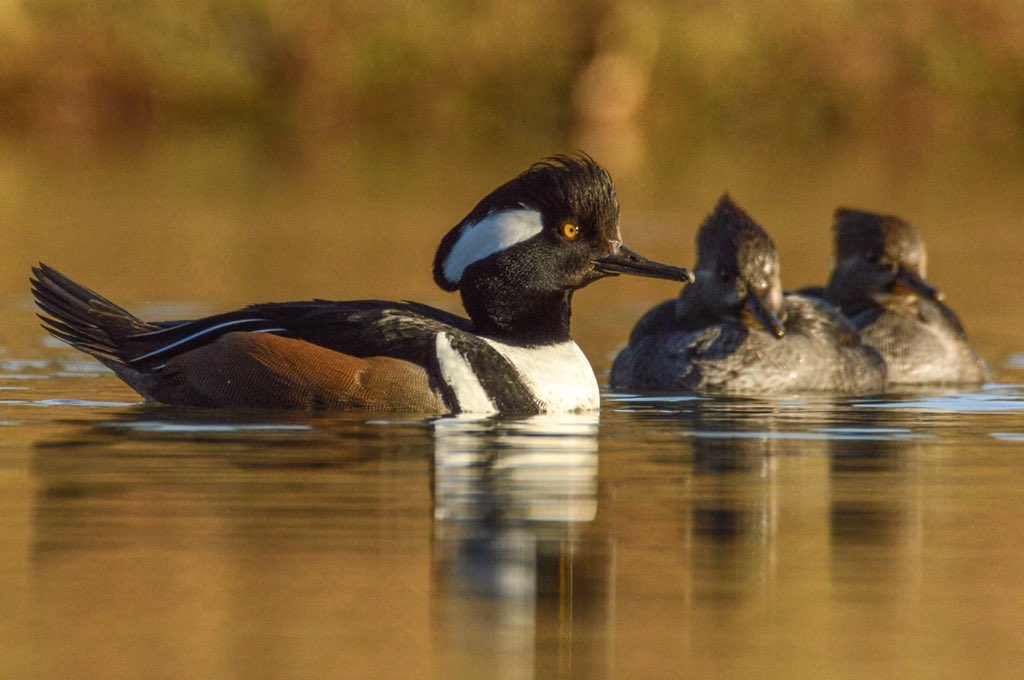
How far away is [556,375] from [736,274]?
117 inches

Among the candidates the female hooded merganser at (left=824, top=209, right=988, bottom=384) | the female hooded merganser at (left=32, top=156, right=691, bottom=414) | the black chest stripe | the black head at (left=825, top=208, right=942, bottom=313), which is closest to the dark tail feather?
the female hooded merganser at (left=32, top=156, right=691, bottom=414)

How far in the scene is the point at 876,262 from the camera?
14367mm

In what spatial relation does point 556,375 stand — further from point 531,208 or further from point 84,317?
point 84,317

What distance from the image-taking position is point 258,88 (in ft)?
127

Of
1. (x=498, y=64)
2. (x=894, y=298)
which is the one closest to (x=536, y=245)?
(x=894, y=298)

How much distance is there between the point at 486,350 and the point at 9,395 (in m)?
2.84

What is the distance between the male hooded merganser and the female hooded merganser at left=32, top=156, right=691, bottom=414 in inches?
85.2

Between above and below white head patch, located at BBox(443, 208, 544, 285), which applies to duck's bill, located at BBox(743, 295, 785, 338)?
below

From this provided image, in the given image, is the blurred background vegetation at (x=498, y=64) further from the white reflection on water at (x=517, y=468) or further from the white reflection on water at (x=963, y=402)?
the white reflection on water at (x=517, y=468)

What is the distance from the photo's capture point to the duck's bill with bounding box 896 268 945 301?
46.1ft

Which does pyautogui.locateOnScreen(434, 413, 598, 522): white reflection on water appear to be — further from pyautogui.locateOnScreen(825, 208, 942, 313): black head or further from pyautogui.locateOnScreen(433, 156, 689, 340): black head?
pyautogui.locateOnScreen(825, 208, 942, 313): black head

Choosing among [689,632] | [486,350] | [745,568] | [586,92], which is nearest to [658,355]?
[486,350]

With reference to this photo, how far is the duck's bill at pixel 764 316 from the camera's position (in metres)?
12.7

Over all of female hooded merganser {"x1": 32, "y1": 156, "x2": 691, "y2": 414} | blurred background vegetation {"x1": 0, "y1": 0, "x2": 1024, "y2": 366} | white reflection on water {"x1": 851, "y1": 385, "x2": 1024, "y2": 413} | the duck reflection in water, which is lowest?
the duck reflection in water
